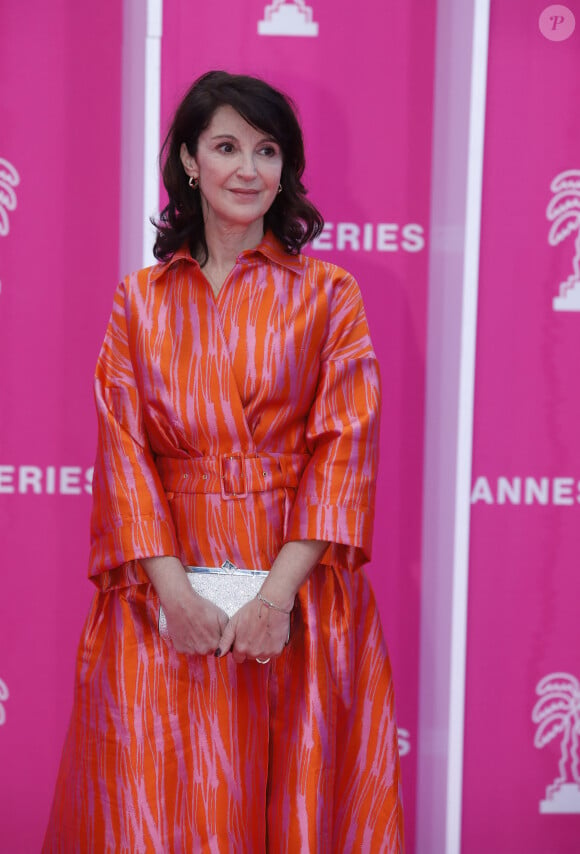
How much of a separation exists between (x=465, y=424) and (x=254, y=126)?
0.89 m

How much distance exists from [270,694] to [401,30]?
1.41 meters

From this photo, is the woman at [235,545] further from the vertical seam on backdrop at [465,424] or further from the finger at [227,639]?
the vertical seam on backdrop at [465,424]

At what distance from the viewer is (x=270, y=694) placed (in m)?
1.65

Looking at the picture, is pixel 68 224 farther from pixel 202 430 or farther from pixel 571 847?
pixel 571 847

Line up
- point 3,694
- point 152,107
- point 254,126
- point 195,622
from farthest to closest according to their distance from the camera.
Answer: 1. point 3,694
2. point 152,107
3. point 254,126
4. point 195,622

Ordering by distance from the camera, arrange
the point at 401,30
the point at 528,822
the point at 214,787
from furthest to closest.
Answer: the point at 528,822 → the point at 401,30 → the point at 214,787

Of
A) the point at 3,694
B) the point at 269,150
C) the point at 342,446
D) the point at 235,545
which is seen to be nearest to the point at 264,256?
the point at 269,150

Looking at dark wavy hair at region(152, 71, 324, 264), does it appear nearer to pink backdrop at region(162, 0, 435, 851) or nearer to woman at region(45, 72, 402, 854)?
woman at region(45, 72, 402, 854)

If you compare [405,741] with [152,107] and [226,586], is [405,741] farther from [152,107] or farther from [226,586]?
[152,107]

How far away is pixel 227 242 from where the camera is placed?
1727 millimetres

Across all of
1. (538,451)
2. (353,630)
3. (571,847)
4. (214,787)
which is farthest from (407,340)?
(571,847)
